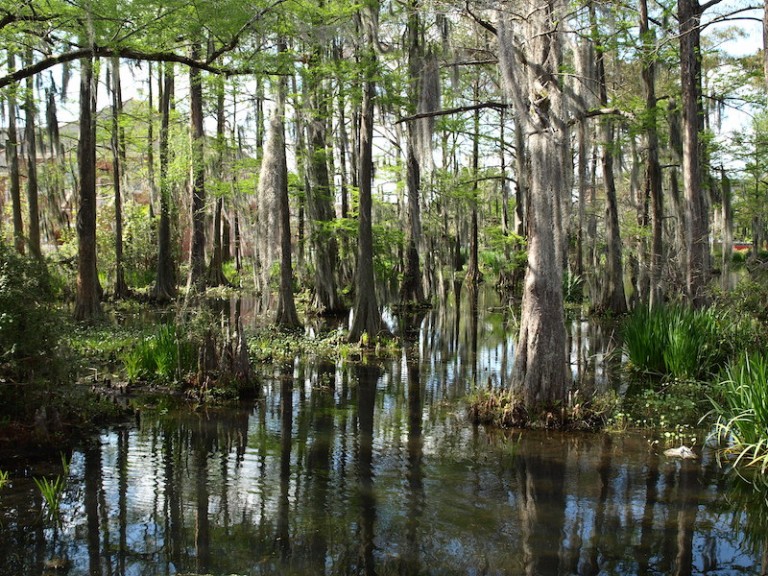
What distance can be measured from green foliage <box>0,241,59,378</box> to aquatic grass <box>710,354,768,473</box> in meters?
6.68

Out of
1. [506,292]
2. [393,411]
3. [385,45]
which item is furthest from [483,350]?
[506,292]

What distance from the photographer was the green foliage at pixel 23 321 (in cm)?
690

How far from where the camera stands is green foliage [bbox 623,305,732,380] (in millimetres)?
10148

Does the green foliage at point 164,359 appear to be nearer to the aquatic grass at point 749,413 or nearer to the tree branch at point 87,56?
the tree branch at point 87,56

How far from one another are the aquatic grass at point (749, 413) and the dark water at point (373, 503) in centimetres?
39

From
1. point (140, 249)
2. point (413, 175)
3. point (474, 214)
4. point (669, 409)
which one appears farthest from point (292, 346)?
point (474, 214)

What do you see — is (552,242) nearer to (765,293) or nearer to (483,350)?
(765,293)

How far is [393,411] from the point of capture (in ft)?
30.5

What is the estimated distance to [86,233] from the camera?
15.7m

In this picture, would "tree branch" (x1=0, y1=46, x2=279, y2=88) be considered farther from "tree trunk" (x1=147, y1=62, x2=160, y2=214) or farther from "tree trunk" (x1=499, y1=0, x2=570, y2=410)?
"tree trunk" (x1=147, y1=62, x2=160, y2=214)

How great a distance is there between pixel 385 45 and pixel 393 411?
8.95 metres

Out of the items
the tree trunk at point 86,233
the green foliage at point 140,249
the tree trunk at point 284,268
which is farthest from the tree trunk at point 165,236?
the tree trunk at point 284,268

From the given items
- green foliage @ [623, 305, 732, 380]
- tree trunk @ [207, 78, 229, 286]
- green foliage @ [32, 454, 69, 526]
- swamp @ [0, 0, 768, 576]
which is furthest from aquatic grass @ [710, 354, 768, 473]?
tree trunk @ [207, 78, 229, 286]

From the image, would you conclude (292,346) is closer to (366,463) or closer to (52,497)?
(366,463)
